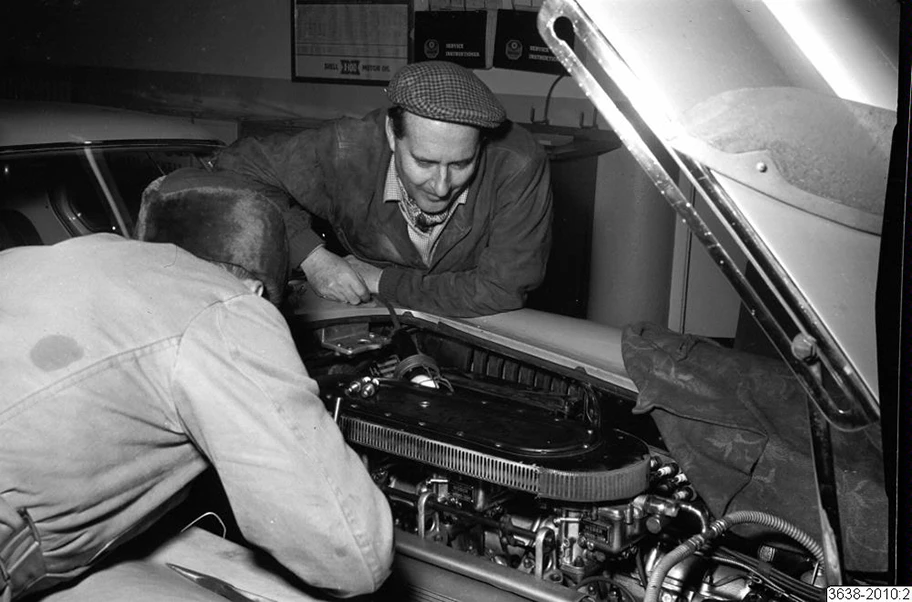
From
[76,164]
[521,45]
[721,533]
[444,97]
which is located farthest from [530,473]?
[521,45]

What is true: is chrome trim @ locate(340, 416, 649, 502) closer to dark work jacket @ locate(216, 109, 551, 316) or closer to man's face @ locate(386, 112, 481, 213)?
dark work jacket @ locate(216, 109, 551, 316)

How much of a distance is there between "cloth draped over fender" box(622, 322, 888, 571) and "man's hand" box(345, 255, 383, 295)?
0.90 meters

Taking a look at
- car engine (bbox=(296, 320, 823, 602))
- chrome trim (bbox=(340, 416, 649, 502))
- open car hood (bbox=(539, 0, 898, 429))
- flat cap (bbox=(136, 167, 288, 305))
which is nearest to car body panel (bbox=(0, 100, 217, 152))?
car engine (bbox=(296, 320, 823, 602))

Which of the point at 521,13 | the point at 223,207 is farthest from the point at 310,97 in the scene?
the point at 223,207

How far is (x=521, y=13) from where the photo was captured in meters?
5.22

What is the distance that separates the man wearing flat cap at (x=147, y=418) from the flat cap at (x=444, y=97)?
44.9 inches

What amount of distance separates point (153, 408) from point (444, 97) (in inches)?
55.0

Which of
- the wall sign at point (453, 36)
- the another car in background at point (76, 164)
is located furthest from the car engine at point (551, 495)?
the wall sign at point (453, 36)

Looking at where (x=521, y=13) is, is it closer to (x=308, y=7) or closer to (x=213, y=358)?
(x=308, y=7)

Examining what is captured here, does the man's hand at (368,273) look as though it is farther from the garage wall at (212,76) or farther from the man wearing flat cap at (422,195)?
the garage wall at (212,76)

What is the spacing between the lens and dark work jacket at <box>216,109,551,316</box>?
8.80ft

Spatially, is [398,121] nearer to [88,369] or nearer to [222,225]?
[222,225]

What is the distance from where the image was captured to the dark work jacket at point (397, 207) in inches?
106

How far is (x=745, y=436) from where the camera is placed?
1.83 meters
